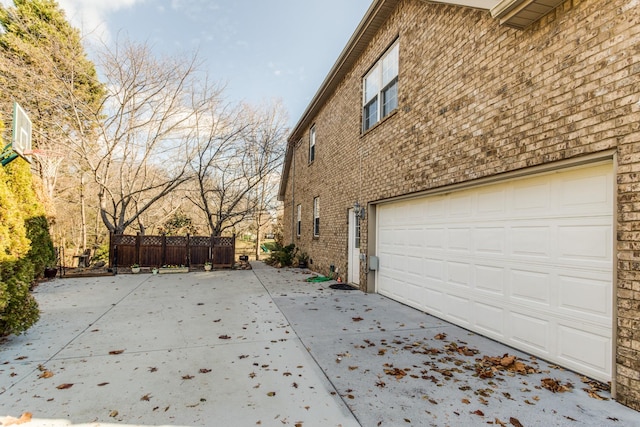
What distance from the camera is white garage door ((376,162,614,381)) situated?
10.4 ft

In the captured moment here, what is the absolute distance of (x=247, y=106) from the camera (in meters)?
15.9

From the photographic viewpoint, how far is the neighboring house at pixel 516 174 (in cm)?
280

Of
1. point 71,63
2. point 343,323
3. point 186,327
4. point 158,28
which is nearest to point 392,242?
point 343,323

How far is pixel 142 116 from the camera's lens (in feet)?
41.9

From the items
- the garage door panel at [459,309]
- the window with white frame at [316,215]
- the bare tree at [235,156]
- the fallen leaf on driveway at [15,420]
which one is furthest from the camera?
the bare tree at [235,156]

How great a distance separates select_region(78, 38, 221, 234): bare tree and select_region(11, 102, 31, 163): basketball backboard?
20.8 ft

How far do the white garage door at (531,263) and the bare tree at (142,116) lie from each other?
38.0 ft

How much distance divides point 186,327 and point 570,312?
5.16m

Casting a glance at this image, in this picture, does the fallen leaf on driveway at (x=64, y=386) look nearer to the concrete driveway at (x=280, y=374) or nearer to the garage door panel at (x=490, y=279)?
the concrete driveway at (x=280, y=374)

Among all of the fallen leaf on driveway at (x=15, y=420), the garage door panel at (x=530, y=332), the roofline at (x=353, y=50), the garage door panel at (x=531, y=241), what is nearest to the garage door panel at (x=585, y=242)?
the garage door panel at (x=531, y=241)

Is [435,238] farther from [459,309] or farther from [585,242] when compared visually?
[585,242]

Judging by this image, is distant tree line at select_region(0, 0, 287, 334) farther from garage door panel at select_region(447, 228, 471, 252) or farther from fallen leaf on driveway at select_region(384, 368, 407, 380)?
garage door panel at select_region(447, 228, 471, 252)

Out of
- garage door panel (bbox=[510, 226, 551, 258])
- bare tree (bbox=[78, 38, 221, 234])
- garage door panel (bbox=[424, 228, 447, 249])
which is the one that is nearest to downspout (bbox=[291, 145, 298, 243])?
bare tree (bbox=[78, 38, 221, 234])

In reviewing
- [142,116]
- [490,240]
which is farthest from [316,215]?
[490,240]
